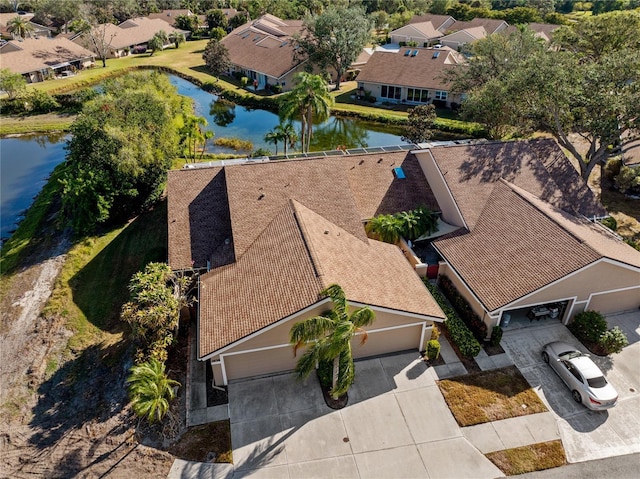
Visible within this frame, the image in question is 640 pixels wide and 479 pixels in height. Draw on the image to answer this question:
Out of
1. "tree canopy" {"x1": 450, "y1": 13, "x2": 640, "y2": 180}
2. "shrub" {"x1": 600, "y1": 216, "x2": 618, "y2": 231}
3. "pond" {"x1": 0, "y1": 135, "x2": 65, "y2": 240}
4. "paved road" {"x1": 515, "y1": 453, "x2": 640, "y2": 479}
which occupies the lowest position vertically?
"pond" {"x1": 0, "y1": 135, "x2": 65, "y2": 240}

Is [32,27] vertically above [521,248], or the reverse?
[521,248]

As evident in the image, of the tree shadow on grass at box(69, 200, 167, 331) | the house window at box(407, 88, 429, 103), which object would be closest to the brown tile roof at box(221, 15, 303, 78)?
the house window at box(407, 88, 429, 103)

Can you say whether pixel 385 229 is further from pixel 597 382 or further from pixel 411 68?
pixel 411 68

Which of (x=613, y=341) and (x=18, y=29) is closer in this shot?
(x=613, y=341)

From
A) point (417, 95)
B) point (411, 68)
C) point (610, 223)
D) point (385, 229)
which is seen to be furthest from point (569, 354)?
point (411, 68)

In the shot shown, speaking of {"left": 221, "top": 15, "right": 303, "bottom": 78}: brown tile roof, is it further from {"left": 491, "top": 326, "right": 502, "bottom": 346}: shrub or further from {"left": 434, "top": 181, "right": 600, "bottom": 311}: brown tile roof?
{"left": 491, "top": 326, "right": 502, "bottom": 346}: shrub

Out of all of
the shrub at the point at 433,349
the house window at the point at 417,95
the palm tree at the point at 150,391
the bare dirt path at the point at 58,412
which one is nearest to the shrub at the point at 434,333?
the shrub at the point at 433,349
